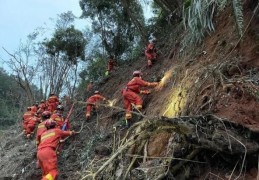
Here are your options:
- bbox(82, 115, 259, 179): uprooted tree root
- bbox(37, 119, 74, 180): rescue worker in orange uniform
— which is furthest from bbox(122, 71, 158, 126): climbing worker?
bbox(82, 115, 259, 179): uprooted tree root

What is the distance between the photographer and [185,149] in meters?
7.18

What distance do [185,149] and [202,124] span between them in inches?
20.2

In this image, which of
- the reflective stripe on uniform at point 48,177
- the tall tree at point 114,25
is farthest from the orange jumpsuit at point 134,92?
the tall tree at point 114,25

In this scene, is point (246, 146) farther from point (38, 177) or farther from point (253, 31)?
point (38, 177)

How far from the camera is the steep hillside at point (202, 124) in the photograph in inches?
269

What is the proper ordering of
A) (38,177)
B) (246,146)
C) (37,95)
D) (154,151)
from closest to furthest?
(246,146), (154,151), (38,177), (37,95)

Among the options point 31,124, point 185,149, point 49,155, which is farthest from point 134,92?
point 31,124

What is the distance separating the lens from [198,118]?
6992mm

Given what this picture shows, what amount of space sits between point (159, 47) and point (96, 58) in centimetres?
1246

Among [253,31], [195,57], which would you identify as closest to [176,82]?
[195,57]

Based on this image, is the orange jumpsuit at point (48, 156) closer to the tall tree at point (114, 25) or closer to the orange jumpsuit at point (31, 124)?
the orange jumpsuit at point (31, 124)

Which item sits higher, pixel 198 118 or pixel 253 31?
pixel 253 31

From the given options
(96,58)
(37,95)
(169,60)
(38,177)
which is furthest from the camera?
(37,95)

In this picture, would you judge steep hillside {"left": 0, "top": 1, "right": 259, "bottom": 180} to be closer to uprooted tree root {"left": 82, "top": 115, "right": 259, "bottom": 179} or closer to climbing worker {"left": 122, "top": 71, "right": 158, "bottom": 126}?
uprooted tree root {"left": 82, "top": 115, "right": 259, "bottom": 179}
